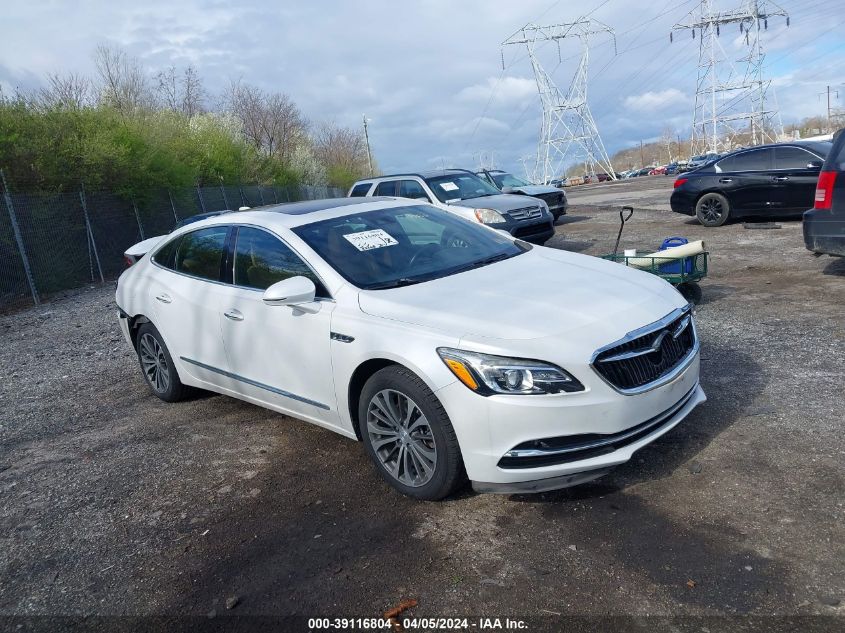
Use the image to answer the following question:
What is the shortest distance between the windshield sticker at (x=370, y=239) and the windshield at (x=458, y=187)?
737cm

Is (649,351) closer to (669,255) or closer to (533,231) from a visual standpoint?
(669,255)

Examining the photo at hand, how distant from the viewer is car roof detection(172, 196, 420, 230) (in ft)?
15.4

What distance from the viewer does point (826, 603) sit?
2.56m

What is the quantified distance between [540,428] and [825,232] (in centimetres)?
597

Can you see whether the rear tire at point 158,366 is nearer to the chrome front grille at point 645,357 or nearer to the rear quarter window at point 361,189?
the chrome front grille at point 645,357

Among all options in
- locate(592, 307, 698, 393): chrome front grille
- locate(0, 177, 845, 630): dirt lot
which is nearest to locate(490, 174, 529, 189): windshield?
locate(0, 177, 845, 630): dirt lot

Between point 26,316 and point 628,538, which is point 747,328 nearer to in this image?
point 628,538

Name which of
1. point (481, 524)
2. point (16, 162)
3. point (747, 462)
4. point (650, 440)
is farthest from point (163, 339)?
point (16, 162)

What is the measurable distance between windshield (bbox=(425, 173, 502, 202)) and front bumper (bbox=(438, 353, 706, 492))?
29.0ft

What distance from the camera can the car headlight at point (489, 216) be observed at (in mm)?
10758

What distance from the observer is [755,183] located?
510 inches

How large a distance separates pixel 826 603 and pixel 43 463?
4.82 meters

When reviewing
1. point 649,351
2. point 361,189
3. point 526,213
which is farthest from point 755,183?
point 649,351

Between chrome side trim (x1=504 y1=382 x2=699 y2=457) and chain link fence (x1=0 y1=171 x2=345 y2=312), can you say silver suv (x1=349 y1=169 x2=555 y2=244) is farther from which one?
chrome side trim (x1=504 y1=382 x2=699 y2=457)
